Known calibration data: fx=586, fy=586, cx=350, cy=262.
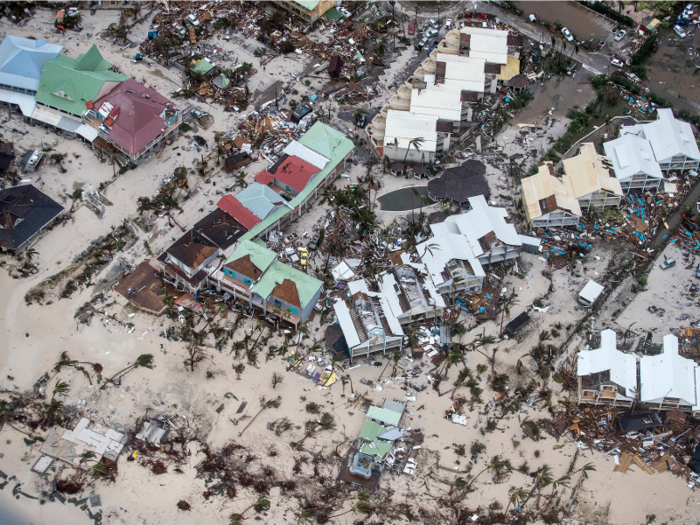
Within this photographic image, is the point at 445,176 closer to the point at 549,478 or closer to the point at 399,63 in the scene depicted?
the point at 399,63

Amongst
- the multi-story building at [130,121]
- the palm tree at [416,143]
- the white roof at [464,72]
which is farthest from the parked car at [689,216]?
the multi-story building at [130,121]

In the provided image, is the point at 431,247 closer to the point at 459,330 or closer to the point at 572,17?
the point at 459,330

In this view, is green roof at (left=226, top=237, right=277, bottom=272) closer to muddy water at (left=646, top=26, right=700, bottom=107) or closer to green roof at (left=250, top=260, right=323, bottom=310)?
green roof at (left=250, top=260, right=323, bottom=310)

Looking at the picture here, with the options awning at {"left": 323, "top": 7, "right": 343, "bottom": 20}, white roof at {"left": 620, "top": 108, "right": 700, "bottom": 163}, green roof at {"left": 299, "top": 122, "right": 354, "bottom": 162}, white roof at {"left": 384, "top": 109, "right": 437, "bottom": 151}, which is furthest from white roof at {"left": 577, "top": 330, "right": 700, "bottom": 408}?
awning at {"left": 323, "top": 7, "right": 343, "bottom": 20}

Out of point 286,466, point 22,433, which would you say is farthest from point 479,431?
point 22,433

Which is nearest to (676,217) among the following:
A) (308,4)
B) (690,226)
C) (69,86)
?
(690,226)

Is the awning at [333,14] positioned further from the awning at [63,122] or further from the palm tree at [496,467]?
the palm tree at [496,467]

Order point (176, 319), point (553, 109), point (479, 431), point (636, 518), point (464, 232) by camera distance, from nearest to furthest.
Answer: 1. point (636, 518)
2. point (479, 431)
3. point (176, 319)
4. point (464, 232)
5. point (553, 109)
